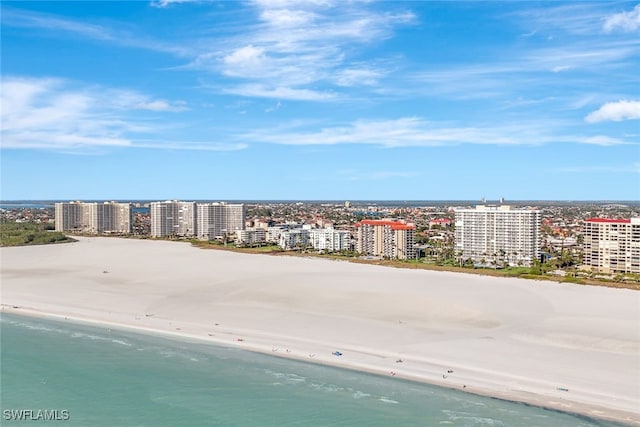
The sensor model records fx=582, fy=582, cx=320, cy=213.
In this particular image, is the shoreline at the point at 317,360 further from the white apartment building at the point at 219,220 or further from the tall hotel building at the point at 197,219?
the tall hotel building at the point at 197,219

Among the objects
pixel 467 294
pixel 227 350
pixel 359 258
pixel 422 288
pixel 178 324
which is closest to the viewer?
pixel 227 350

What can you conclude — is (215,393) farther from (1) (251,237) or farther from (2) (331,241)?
(1) (251,237)

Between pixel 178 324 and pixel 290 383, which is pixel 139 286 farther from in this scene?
pixel 290 383

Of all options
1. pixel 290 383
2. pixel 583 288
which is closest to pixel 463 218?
pixel 583 288

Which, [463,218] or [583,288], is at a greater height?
[463,218]

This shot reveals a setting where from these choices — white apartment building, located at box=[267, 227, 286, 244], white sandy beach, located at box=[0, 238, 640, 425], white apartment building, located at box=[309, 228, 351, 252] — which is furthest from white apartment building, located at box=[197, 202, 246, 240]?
white sandy beach, located at box=[0, 238, 640, 425]

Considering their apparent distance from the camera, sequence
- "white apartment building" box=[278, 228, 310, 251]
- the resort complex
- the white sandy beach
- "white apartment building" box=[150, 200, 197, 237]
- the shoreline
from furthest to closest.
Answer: "white apartment building" box=[150, 200, 197, 237]
"white apartment building" box=[278, 228, 310, 251]
the resort complex
the white sandy beach
the shoreline

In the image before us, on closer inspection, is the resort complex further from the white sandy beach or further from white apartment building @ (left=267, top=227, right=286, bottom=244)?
the white sandy beach
